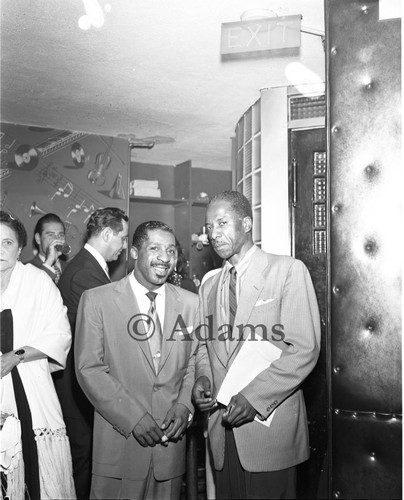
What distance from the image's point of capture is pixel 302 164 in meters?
3.46

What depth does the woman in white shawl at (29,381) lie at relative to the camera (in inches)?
92.0

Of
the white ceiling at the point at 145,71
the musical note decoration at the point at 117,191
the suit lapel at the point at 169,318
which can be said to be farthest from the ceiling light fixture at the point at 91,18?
the musical note decoration at the point at 117,191

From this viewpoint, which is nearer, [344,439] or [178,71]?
[344,439]

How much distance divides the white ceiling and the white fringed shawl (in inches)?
61.2

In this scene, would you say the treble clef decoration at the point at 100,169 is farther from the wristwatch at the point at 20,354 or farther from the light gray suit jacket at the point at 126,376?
the wristwatch at the point at 20,354

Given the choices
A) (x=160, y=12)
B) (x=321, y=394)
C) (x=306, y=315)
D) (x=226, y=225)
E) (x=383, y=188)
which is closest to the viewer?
(x=383, y=188)

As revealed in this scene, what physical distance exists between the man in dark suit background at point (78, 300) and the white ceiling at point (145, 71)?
1.11 metres

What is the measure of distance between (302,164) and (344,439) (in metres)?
2.02

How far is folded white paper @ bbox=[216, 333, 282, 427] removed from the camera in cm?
216

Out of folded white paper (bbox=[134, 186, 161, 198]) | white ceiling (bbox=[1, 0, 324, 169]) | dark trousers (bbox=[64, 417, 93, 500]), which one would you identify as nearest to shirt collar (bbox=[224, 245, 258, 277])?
white ceiling (bbox=[1, 0, 324, 169])

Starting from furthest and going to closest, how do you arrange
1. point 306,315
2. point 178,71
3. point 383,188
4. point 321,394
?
point 178,71
point 321,394
point 306,315
point 383,188

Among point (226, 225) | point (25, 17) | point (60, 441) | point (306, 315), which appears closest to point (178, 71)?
point (25, 17)

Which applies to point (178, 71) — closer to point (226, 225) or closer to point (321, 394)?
point (226, 225)

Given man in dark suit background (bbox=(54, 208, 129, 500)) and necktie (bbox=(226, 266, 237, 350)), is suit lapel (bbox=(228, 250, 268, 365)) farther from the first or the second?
man in dark suit background (bbox=(54, 208, 129, 500))
